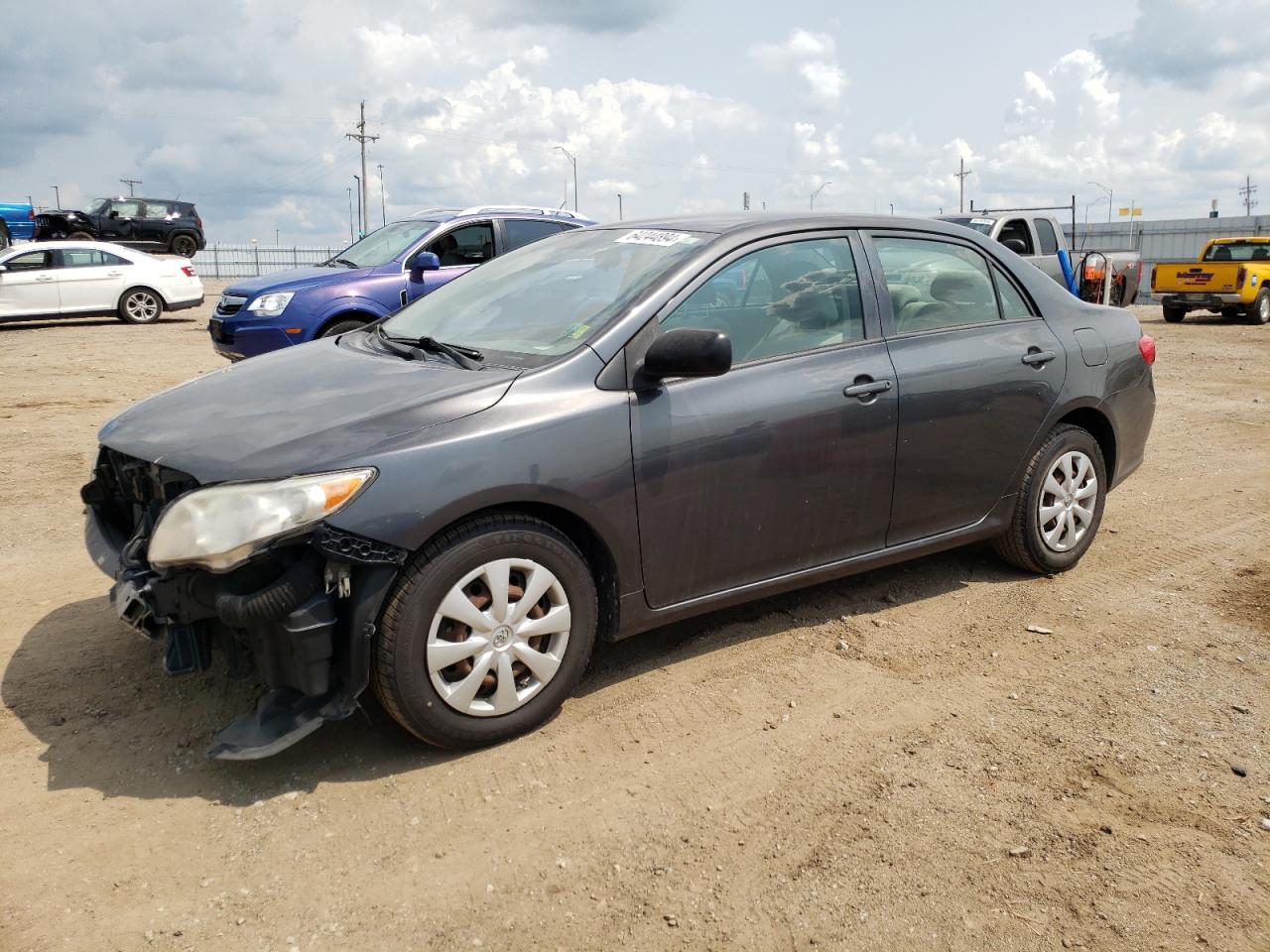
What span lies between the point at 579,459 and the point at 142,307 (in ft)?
58.4

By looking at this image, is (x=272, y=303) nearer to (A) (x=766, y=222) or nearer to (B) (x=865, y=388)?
(A) (x=766, y=222)

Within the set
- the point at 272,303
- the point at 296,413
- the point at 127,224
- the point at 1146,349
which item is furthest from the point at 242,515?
the point at 127,224

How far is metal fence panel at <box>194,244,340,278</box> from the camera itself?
46.6 m

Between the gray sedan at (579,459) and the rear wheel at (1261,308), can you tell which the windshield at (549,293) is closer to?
the gray sedan at (579,459)

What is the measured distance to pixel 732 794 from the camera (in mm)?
3182

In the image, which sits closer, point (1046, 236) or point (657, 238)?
point (657, 238)

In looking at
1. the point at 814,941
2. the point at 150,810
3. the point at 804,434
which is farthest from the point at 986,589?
the point at 150,810

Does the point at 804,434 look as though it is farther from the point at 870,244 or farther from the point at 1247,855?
the point at 1247,855

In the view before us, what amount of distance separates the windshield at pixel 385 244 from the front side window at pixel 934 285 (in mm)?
6605

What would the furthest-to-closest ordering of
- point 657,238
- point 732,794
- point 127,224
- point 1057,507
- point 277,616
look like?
1. point 127,224
2. point 1057,507
3. point 657,238
4. point 732,794
5. point 277,616

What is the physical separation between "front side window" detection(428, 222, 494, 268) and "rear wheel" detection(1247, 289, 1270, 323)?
1729 centimetres

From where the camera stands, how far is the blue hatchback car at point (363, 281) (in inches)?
372

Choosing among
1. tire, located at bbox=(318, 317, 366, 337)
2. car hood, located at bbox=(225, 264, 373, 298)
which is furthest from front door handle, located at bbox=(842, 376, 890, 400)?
car hood, located at bbox=(225, 264, 373, 298)

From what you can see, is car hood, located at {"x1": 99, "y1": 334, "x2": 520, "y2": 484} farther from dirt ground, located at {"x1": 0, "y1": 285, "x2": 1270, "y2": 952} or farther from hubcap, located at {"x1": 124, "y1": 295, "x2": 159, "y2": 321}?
hubcap, located at {"x1": 124, "y1": 295, "x2": 159, "y2": 321}
